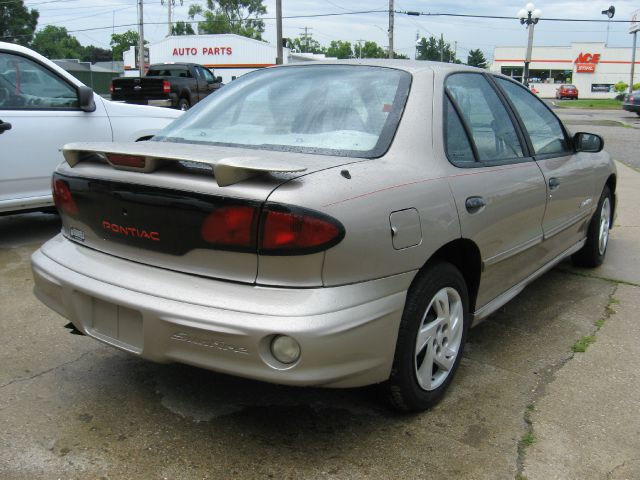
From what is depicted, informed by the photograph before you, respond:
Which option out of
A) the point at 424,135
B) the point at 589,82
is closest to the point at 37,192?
the point at 424,135

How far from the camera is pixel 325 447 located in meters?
2.55

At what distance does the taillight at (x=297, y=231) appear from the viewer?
218 cm

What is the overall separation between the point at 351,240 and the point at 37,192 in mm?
4028

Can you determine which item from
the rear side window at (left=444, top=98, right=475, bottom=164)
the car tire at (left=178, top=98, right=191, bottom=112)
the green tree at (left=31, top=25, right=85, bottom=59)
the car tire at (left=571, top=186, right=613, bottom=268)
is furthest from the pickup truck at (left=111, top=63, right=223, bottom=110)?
the green tree at (left=31, top=25, right=85, bottom=59)

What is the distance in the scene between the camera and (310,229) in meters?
2.18

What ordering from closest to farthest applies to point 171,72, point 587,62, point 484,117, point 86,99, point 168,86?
point 484,117 < point 86,99 < point 168,86 < point 171,72 < point 587,62

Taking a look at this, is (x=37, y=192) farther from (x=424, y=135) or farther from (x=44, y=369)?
(x=424, y=135)

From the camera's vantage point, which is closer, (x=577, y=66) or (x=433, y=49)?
(x=577, y=66)

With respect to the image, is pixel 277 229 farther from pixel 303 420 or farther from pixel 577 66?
pixel 577 66

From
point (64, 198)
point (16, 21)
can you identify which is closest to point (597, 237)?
point (64, 198)

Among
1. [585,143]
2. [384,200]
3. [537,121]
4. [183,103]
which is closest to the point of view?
[384,200]

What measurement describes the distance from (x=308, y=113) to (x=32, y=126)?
10.7ft

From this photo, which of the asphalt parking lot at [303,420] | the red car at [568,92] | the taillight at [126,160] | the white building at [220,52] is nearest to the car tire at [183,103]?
the asphalt parking lot at [303,420]

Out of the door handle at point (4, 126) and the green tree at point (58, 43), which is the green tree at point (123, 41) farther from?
the door handle at point (4, 126)
